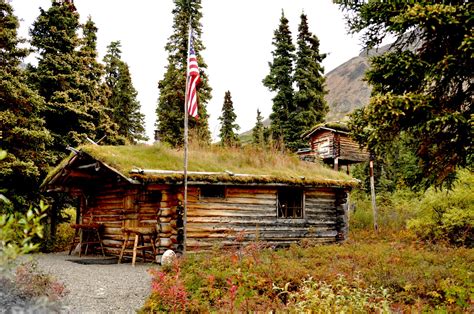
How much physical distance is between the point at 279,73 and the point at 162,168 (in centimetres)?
2360

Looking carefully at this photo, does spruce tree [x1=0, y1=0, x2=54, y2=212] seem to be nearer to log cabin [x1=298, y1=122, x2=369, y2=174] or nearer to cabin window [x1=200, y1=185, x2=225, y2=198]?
cabin window [x1=200, y1=185, x2=225, y2=198]

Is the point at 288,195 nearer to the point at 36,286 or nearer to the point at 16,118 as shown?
the point at 16,118

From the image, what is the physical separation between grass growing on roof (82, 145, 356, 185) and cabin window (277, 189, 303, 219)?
862mm

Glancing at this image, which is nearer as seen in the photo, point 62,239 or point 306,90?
point 62,239

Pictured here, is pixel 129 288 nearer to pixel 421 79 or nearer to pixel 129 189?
pixel 129 189

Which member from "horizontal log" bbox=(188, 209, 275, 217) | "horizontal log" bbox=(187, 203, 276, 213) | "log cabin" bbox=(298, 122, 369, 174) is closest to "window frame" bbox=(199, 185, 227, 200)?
"horizontal log" bbox=(187, 203, 276, 213)

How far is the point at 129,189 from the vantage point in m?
15.1

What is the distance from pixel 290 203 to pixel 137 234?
6504mm

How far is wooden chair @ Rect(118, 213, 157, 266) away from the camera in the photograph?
13.0 m

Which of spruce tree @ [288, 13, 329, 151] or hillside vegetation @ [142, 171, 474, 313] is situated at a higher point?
spruce tree @ [288, 13, 329, 151]

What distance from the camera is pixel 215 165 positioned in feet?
48.8

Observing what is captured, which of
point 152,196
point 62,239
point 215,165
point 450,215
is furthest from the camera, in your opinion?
point 62,239

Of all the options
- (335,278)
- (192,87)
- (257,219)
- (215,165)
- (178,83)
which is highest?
(178,83)

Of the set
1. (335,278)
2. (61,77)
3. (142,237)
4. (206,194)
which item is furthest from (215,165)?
(61,77)
